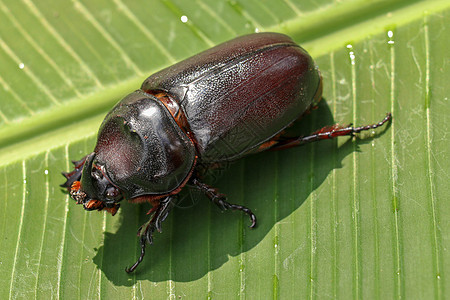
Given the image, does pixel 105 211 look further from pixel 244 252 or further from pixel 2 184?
pixel 244 252

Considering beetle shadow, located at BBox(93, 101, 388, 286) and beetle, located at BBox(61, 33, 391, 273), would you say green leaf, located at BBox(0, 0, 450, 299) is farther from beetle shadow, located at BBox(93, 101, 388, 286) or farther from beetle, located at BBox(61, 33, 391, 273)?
beetle, located at BBox(61, 33, 391, 273)

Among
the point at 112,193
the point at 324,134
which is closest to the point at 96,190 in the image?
the point at 112,193

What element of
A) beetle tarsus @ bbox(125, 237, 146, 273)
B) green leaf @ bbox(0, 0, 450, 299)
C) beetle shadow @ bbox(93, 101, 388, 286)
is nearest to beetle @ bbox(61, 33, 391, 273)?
beetle tarsus @ bbox(125, 237, 146, 273)

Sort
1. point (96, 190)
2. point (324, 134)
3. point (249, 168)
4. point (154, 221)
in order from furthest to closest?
point (249, 168), point (324, 134), point (154, 221), point (96, 190)

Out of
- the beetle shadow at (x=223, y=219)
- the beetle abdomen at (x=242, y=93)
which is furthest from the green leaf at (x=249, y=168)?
the beetle abdomen at (x=242, y=93)

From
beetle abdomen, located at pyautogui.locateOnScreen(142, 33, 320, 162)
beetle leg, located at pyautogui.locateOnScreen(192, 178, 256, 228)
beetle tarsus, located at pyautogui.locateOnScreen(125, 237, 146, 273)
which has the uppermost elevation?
beetle abdomen, located at pyautogui.locateOnScreen(142, 33, 320, 162)

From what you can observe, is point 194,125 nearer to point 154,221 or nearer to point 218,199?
point 218,199

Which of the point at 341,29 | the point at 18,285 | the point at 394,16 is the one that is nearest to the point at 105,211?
the point at 18,285
